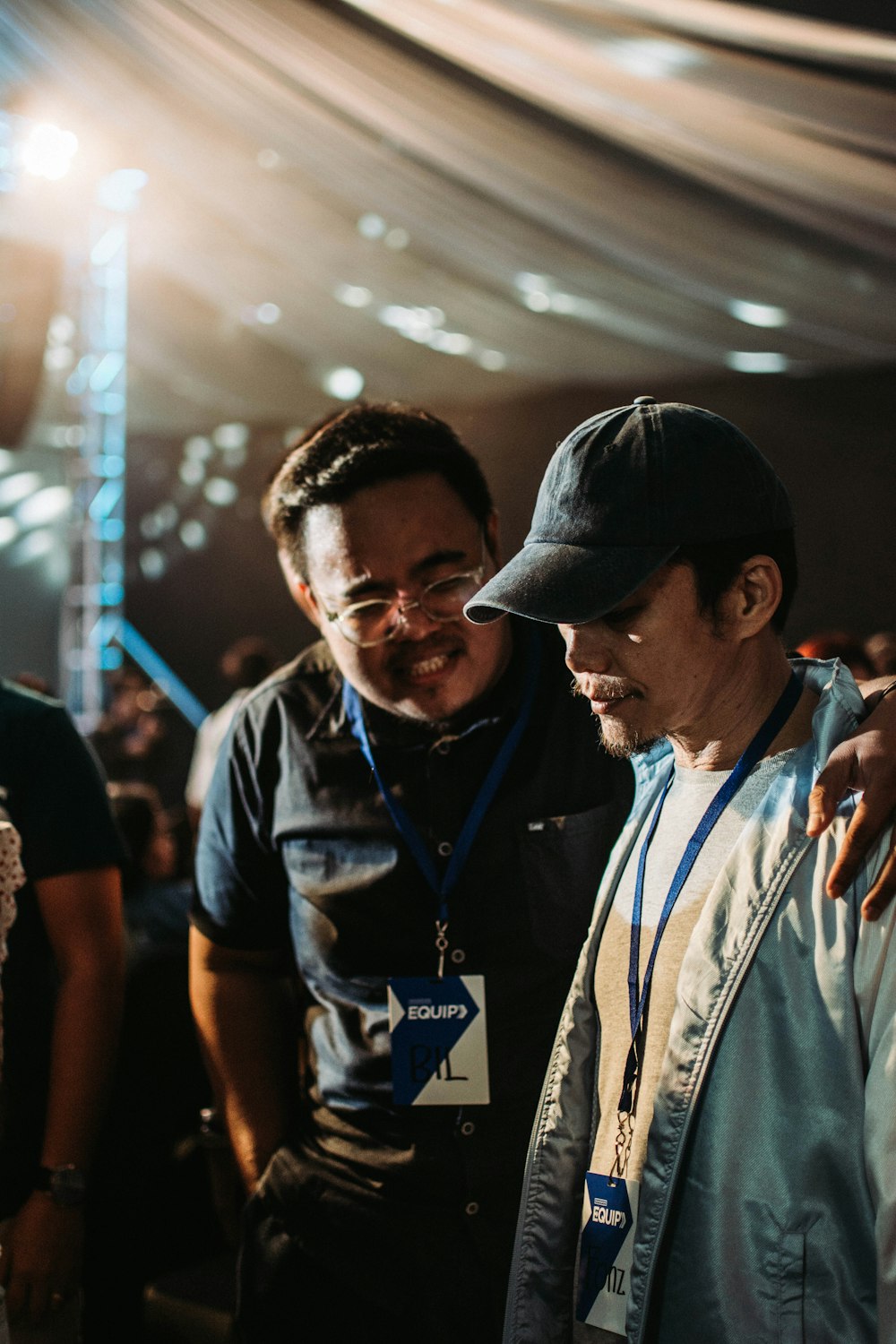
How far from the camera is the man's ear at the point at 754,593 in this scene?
3.66 ft

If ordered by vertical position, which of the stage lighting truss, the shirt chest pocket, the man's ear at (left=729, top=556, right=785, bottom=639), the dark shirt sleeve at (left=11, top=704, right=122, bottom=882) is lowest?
the shirt chest pocket

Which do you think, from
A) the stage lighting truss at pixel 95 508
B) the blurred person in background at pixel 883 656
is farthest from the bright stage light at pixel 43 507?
the blurred person in background at pixel 883 656

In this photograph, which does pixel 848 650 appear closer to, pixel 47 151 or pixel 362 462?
pixel 362 462

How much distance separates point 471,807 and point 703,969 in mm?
554

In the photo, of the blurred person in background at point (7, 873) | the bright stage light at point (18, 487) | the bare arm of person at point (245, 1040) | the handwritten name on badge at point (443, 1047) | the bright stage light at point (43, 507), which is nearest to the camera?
the blurred person in background at point (7, 873)

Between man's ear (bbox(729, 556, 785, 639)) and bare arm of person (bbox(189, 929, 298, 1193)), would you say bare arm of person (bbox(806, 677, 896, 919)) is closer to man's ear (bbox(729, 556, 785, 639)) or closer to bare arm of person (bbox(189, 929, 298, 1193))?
man's ear (bbox(729, 556, 785, 639))

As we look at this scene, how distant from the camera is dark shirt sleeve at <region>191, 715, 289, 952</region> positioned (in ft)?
5.62

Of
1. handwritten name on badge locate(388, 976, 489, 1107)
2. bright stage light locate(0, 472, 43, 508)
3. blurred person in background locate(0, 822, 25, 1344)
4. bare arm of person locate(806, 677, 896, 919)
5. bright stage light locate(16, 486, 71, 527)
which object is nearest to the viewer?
bare arm of person locate(806, 677, 896, 919)

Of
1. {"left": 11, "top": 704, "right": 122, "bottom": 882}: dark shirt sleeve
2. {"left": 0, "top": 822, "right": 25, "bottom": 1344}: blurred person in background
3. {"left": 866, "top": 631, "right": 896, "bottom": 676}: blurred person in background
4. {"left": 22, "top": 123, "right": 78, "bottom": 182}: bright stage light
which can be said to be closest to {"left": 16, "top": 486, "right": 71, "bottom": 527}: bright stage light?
{"left": 22, "top": 123, "right": 78, "bottom": 182}: bright stage light

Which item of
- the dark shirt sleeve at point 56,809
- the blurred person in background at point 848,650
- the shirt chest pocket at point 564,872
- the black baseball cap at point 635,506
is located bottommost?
the shirt chest pocket at point 564,872

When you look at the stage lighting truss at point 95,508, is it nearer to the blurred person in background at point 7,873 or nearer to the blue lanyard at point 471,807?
the blue lanyard at point 471,807

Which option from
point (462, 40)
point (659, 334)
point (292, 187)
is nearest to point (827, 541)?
point (659, 334)

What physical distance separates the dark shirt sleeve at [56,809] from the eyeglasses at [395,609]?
51 cm

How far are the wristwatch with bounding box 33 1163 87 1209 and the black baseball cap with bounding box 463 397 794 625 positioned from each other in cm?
107
